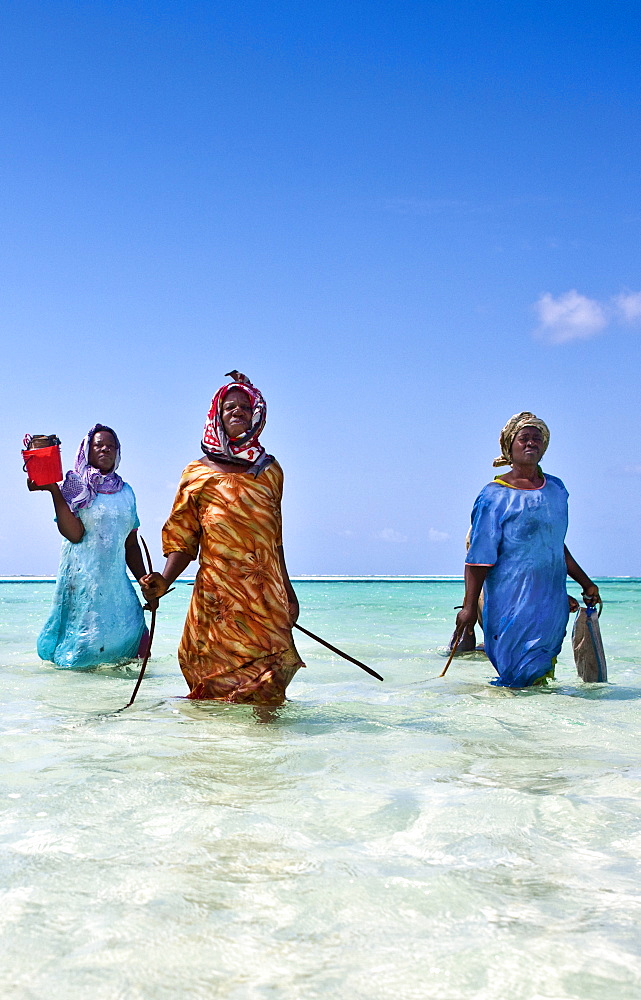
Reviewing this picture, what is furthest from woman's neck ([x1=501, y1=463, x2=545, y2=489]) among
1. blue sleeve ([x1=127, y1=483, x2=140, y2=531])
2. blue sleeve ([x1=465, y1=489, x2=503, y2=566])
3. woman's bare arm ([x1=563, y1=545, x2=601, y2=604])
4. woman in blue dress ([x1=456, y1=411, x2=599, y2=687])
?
blue sleeve ([x1=127, y1=483, x2=140, y2=531])

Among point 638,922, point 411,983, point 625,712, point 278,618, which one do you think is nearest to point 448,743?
point 278,618

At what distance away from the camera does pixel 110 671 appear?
24.8ft

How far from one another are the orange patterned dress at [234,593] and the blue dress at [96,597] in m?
2.77

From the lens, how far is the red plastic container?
22.7 ft

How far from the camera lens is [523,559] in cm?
622

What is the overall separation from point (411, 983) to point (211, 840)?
1006 mm

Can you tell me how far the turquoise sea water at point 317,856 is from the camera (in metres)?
2.01

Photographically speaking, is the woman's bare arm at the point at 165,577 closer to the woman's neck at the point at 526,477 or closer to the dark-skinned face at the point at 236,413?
the dark-skinned face at the point at 236,413

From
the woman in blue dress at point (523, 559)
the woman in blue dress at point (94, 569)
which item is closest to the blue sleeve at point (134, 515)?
the woman in blue dress at point (94, 569)

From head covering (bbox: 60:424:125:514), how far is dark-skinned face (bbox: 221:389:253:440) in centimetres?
289

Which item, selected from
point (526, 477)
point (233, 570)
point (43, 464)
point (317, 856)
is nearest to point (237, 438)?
point (233, 570)

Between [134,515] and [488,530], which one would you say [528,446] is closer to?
[488,530]

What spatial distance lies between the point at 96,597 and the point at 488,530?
340 centimetres

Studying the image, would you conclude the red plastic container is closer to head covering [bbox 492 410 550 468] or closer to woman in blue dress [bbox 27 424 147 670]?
woman in blue dress [bbox 27 424 147 670]
